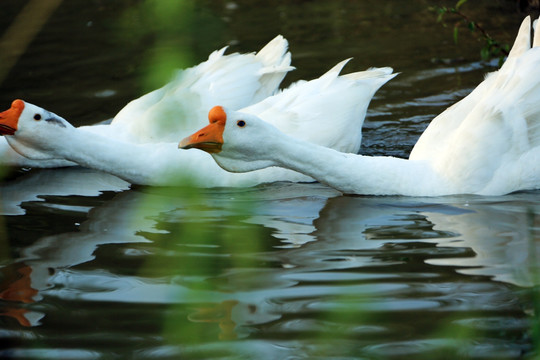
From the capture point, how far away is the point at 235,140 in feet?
18.7

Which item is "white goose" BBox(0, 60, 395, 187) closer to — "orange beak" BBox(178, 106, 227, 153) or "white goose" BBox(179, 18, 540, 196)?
"orange beak" BBox(178, 106, 227, 153)

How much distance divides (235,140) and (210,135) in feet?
0.56

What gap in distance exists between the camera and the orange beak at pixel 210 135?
5594 mm

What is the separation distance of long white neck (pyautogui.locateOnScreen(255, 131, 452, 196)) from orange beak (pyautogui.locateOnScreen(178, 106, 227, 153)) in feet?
1.80

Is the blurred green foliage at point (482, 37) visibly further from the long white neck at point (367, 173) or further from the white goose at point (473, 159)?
the long white neck at point (367, 173)

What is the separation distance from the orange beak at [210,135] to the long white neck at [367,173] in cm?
55

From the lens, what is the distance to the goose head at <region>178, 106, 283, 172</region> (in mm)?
5629

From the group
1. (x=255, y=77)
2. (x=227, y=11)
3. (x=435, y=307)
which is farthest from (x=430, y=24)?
(x=435, y=307)

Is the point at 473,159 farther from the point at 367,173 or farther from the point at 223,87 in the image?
the point at 223,87

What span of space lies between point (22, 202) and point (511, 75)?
3821 mm

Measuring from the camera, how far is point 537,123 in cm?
632

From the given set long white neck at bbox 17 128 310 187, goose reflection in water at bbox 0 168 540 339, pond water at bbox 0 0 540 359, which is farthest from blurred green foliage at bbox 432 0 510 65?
goose reflection in water at bbox 0 168 540 339

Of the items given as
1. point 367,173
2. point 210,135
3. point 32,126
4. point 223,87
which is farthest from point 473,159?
point 32,126

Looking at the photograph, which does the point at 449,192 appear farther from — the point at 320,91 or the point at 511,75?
the point at 320,91
